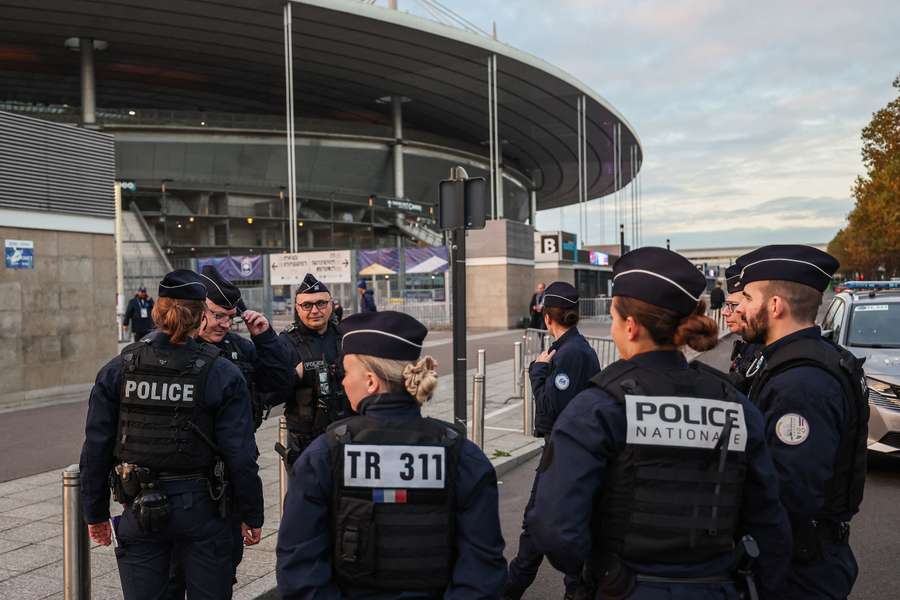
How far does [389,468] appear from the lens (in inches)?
84.4

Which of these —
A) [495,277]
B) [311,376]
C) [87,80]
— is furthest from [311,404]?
[87,80]

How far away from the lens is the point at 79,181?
1326 cm

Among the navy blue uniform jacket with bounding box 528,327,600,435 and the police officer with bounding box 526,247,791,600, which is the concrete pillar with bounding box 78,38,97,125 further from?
the police officer with bounding box 526,247,791,600

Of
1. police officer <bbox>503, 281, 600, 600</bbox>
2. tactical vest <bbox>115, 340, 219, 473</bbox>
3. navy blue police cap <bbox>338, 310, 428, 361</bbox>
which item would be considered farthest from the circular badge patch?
tactical vest <bbox>115, 340, 219, 473</bbox>

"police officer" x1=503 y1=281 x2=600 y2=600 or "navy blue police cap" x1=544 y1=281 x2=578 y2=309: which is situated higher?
"navy blue police cap" x1=544 y1=281 x2=578 y2=309

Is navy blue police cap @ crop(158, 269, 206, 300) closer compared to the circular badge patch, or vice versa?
the circular badge patch

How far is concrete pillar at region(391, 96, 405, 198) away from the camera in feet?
167

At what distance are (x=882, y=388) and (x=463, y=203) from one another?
14.9 ft

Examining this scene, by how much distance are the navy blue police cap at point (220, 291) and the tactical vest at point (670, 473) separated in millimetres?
2970

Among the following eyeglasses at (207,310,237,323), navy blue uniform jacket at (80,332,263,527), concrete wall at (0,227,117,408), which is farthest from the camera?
concrete wall at (0,227,117,408)

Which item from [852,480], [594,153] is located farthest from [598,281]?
[852,480]

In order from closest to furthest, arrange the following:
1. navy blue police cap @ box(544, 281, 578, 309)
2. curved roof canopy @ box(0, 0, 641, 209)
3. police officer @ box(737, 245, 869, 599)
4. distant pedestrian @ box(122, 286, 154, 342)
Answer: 1. police officer @ box(737, 245, 869, 599)
2. navy blue police cap @ box(544, 281, 578, 309)
3. distant pedestrian @ box(122, 286, 154, 342)
4. curved roof canopy @ box(0, 0, 641, 209)

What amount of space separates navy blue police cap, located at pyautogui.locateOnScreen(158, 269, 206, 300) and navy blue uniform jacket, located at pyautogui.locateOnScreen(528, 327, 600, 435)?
2.24 meters

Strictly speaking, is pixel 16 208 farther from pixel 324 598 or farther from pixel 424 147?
pixel 424 147
